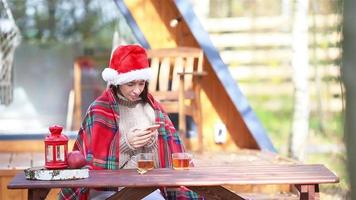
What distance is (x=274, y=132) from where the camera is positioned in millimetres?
11359

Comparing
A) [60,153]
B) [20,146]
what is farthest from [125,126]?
[20,146]

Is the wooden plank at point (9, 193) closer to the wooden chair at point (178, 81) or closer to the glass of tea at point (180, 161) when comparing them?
the wooden chair at point (178, 81)

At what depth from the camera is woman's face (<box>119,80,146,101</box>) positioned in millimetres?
3246

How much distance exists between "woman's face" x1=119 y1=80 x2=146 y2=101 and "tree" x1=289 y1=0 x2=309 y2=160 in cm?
423

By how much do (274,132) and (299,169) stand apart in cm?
847

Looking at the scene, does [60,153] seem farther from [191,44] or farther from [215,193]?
[191,44]

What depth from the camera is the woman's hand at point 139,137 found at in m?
3.10

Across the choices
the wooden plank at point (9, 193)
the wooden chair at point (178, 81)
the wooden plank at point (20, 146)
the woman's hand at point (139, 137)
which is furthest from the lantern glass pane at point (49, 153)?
the wooden plank at point (20, 146)

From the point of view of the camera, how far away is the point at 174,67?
596 cm

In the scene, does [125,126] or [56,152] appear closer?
[56,152]

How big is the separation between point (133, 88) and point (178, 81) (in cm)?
260

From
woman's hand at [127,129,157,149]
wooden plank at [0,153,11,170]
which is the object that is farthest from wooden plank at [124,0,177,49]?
woman's hand at [127,129,157,149]

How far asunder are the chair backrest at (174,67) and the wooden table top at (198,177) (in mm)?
2879

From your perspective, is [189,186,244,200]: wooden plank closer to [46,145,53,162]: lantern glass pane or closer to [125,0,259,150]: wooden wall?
[46,145,53,162]: lantern glass pane
